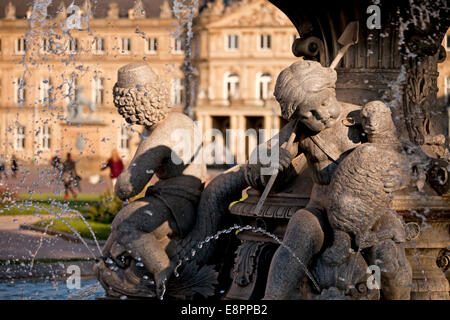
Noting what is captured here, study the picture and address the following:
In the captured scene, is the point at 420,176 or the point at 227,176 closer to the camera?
the point at 420,176

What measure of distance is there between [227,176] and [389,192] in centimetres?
138

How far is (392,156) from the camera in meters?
4.41

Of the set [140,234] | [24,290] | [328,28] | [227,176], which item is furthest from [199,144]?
[24,290]

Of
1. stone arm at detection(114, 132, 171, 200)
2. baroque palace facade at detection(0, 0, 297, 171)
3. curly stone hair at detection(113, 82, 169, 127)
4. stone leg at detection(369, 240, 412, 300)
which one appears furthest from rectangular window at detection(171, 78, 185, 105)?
stone leg at detection(369, 240, 412, 300)

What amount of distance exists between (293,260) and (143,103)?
152 centimetres

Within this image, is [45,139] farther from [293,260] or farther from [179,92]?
[293,260]

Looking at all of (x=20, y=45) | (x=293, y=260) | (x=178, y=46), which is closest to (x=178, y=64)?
(x=178, y=46)

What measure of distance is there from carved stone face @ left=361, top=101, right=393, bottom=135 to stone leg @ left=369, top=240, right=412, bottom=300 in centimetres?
53

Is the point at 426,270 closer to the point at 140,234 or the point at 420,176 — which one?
the point at 420,176

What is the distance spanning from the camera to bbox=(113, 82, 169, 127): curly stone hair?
5.56m

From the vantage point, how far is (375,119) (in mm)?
4590

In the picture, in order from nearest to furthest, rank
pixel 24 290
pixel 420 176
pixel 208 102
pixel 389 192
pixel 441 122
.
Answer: pixel 389 192
pixel 420 176
pixel 441 122
pixel 24 290
pixel 208 102

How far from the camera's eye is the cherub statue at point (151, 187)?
5410 millimetres

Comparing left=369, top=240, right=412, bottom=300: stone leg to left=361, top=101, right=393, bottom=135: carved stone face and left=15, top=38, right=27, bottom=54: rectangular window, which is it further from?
left=15, top=38, right=27, bottom=54: rectangular window
